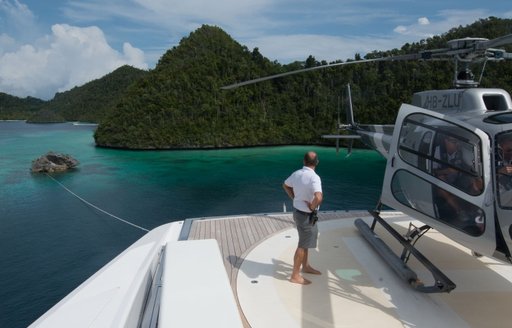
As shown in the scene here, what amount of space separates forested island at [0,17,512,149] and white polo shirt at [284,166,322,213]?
4965 cm

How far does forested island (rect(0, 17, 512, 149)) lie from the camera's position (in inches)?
2101

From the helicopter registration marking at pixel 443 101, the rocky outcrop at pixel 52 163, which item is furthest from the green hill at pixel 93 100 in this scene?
the helicopter registration marking at pixel 443 101

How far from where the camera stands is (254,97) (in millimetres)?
63469

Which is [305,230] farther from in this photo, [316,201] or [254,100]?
[254,100]

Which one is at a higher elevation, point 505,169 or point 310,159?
point 310,159

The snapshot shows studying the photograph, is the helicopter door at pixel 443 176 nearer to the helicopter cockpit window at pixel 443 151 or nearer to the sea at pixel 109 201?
the helicopter cockpit window at pixel 443 151

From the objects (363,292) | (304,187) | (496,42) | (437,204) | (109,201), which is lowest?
(109,201)

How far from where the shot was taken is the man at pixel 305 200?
13.8 ft

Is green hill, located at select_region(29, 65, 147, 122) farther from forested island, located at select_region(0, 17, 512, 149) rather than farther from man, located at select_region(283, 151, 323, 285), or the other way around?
man, located at select_region(283, 151, 323, 285)

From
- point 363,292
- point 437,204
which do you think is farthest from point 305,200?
point 437,204

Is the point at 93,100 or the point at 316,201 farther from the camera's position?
the point at 93,100

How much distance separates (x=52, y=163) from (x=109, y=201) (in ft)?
43.7

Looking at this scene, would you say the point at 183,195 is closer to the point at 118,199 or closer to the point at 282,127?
the point at 118,199

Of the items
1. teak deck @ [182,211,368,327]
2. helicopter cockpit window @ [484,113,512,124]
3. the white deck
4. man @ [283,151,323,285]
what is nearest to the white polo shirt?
man @ [283,151,323,285]
